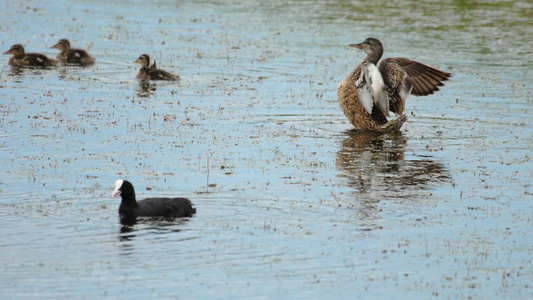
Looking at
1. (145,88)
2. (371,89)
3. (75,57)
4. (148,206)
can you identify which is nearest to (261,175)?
(148,206)

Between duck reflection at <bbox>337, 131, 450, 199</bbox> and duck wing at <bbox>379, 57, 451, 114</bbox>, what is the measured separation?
3.22ft

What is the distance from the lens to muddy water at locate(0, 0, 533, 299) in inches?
357

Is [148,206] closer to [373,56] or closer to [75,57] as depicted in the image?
[373,56]

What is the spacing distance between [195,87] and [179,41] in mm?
6917

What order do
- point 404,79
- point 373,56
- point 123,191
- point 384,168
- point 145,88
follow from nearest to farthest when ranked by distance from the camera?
point 123,191 → point 384,168 → point 404,79 → point 373,56 → point 145,88

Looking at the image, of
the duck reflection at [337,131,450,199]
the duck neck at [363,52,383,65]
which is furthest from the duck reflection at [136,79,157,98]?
the duck reflection at [337,131,450,199]

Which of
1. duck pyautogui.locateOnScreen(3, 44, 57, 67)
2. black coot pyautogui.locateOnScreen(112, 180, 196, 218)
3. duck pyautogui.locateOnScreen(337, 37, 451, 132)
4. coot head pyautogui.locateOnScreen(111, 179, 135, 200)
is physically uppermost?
duck pyautogui.locateOnScreen(3, 44, 57, 67)

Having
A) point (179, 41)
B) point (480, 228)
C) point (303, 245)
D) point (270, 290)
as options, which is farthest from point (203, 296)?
point (179, 41)

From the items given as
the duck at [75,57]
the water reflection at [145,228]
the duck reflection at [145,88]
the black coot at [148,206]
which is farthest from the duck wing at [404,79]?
the duck at [75,57]

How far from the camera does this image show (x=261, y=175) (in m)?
13.0

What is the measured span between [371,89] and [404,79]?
0.78 m

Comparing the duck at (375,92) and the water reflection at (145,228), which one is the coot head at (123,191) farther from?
the duck at (375,92)

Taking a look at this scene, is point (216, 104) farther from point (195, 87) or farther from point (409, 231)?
point (409, 231)

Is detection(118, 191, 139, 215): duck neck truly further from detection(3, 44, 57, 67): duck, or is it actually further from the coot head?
detection(3, 44, 57, 67): duck
